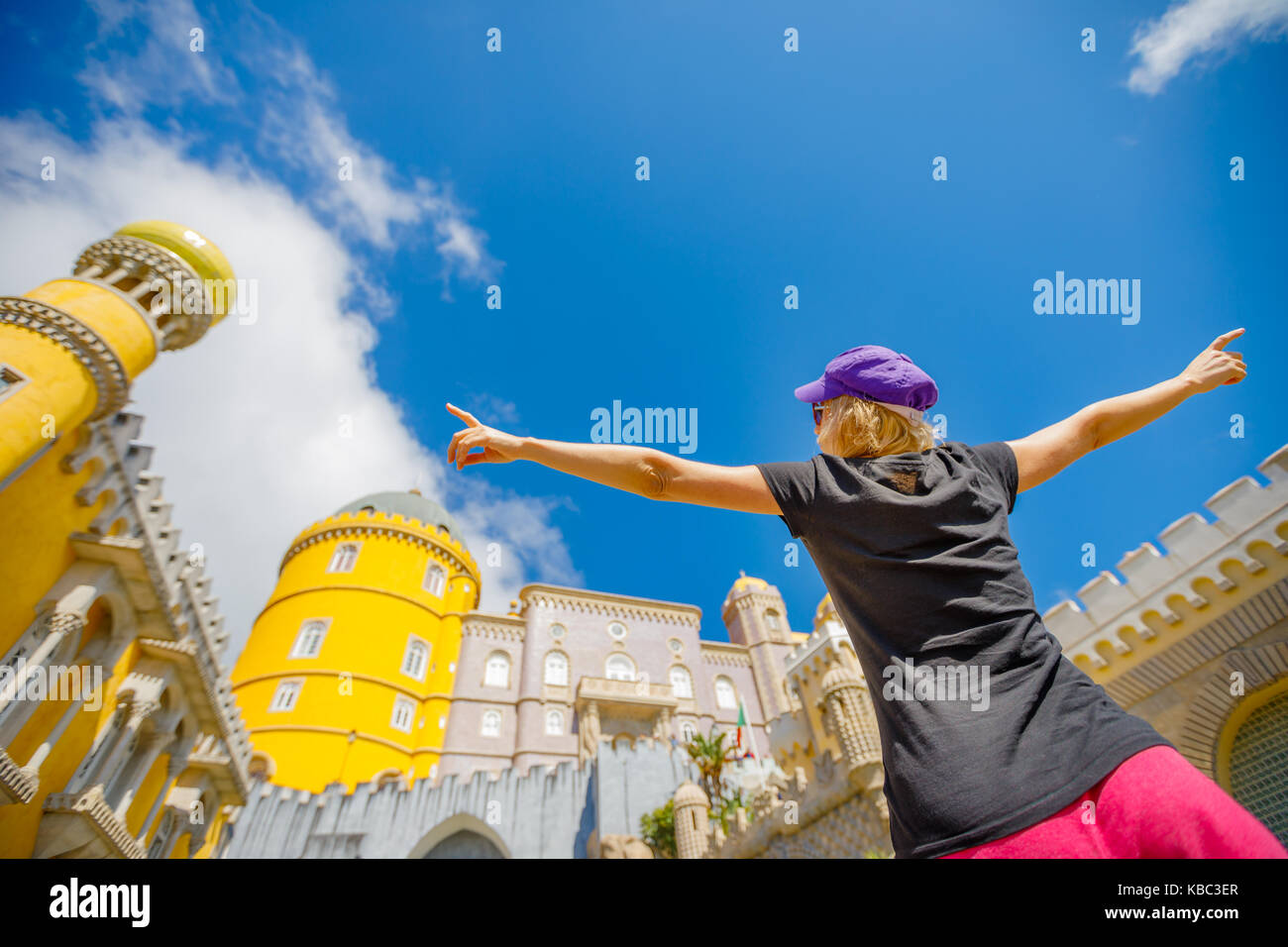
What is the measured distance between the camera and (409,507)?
3462cm

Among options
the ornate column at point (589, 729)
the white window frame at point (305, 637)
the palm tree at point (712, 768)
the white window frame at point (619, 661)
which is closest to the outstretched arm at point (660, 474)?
the palm tree at point (712, 768)

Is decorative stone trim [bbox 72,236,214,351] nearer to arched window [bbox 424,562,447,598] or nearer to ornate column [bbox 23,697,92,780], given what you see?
ornate column [bbox 23,697,92,780]

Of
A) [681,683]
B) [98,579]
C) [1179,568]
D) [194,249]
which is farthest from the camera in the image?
[681,683]

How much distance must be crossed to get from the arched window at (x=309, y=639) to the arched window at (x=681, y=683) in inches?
676

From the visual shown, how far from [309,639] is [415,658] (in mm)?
4702

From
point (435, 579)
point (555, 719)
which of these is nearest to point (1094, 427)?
point (555, 719)

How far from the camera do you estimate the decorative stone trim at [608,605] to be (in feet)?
113

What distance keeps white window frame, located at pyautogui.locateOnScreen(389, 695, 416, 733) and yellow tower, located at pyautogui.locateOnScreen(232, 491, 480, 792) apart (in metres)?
0.05

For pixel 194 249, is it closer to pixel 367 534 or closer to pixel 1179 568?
pixel 367 534

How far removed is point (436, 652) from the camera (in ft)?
101

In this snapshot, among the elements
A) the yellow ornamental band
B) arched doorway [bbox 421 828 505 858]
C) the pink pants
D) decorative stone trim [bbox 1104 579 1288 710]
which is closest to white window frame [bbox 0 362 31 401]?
the yellow ornamental band

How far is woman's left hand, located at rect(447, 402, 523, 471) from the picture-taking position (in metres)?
1.96
